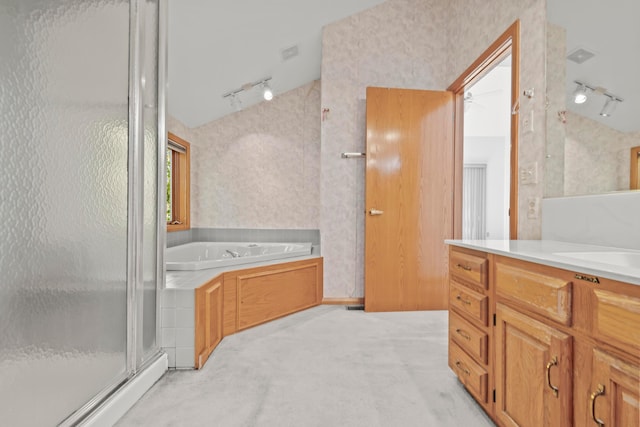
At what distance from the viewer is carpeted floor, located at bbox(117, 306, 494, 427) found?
1.29 meters

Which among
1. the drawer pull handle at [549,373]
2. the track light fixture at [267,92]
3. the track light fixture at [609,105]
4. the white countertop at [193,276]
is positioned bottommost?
the drawer pull handle at [549,373]

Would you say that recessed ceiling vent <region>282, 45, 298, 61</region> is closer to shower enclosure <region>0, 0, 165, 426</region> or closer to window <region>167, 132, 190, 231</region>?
window <region>167, 132, 190, 231</region>

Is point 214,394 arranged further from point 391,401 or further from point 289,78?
point 289,78

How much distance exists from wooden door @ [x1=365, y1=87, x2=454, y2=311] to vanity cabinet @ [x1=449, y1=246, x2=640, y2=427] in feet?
4.37

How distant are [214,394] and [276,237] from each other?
2247 mm

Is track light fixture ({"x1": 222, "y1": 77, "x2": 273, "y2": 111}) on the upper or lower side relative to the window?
upper

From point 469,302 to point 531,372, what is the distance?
40 cm

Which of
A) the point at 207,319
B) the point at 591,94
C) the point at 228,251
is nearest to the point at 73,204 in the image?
the point at 207,319

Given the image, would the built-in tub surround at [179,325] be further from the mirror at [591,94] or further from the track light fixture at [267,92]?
the track light fixture at [267,92]

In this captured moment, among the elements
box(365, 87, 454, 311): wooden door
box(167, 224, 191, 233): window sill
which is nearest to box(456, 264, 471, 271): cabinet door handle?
box(365, 87, 454, 311): wooden door

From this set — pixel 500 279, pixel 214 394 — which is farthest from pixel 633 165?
pixel 214 394

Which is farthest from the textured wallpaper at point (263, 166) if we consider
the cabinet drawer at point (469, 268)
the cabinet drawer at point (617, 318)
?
the cabinet drawer at point (617, 318)

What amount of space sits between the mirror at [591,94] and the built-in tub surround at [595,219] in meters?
0.05

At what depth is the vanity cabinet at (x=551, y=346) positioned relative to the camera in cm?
68
